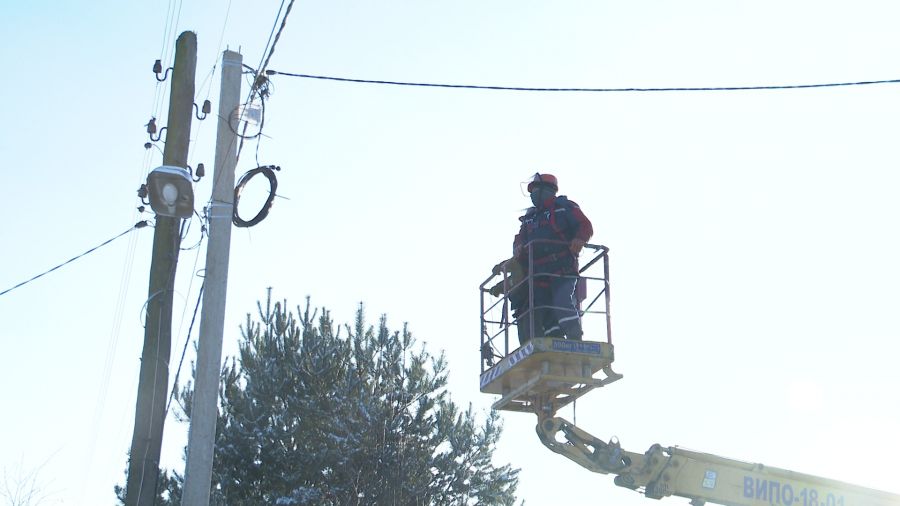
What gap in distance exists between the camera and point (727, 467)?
11133 mm

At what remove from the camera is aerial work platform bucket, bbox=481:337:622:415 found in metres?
10.7

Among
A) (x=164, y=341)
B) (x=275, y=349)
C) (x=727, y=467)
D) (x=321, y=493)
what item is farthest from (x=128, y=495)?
(x=275, y=349)

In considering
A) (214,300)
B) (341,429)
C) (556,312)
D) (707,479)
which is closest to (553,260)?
(556,312)

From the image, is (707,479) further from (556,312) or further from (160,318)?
(160,318)

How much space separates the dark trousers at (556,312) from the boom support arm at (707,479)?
0.95 m

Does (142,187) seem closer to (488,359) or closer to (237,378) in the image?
(488,359)

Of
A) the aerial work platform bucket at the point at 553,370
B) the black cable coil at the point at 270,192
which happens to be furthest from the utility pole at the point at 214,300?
the aerial work platform bucket at the point at 553,370

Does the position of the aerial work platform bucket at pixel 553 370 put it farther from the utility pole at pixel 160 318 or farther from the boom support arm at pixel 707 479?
the utility pole at pixel 160 318

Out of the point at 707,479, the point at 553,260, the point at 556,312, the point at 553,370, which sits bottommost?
the point at 707,479

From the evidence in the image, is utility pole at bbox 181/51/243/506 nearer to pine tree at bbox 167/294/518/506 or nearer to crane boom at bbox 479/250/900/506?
crane boom at bbox 479/250/900/506

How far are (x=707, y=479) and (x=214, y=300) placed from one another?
5.13 m

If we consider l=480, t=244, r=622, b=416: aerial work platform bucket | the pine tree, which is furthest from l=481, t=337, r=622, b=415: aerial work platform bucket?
the pine tree

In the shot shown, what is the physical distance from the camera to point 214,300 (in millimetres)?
9508

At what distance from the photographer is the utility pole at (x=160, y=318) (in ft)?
34.9
